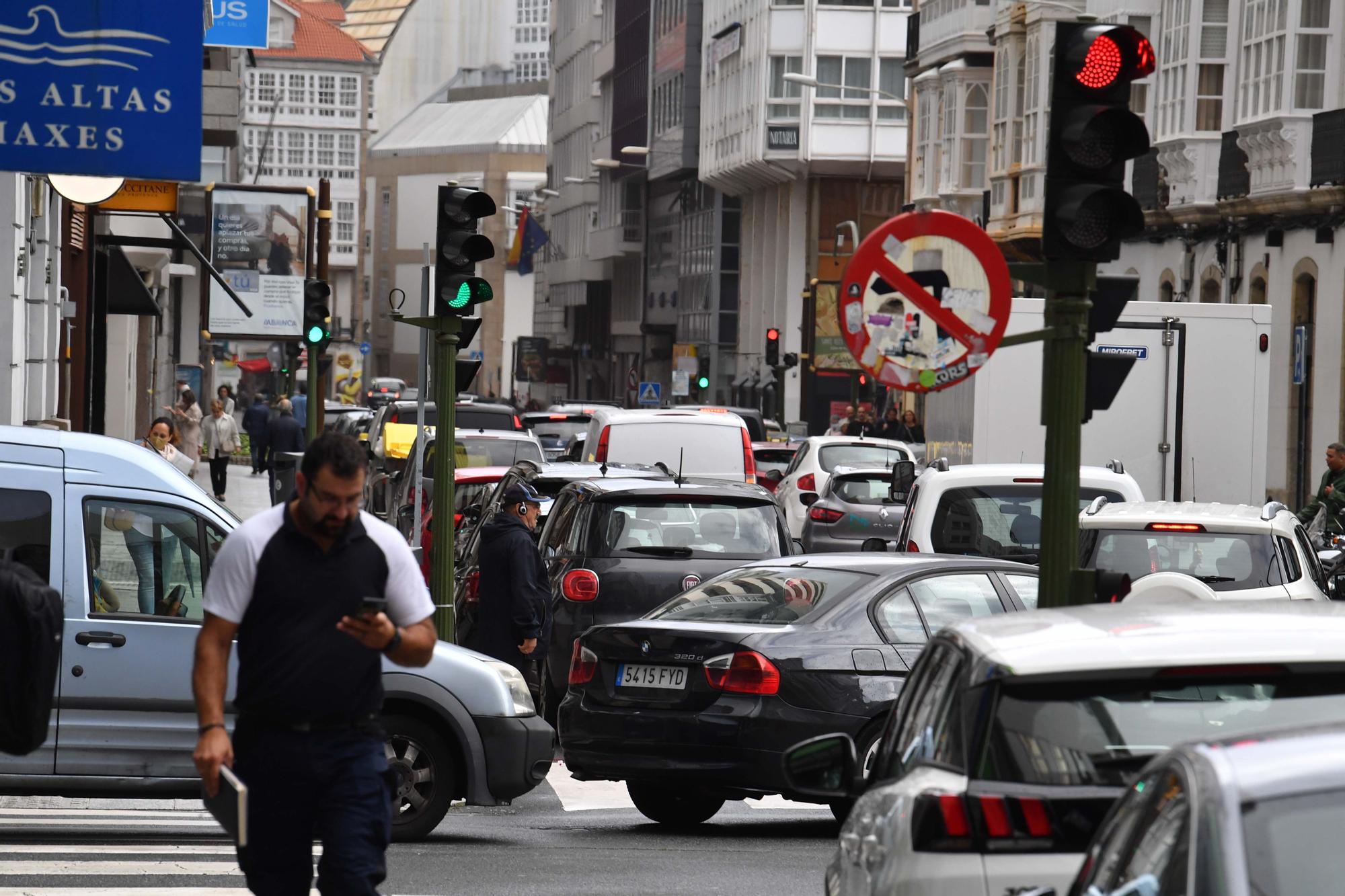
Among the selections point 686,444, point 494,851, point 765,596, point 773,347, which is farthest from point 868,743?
point 773,347

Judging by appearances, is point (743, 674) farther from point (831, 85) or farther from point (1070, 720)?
point (831, 85)

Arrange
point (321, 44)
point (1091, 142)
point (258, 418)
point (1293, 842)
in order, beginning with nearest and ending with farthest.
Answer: point (1293, 842)
point (1091, 142)
point (258, 418)
point (321, 44)

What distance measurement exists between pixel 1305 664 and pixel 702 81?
78.3 meters

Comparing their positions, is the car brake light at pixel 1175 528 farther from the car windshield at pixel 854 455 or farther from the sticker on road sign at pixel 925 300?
the car windshield at pixel 854 455

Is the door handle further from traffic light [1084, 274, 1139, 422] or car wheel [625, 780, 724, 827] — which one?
traffic light [1084, 274, 1139, 422]

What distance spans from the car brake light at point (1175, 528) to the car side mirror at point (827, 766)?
23.4ft

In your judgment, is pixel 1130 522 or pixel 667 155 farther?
pixel 667 155

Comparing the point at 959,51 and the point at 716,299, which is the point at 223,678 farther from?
the point at 716,299

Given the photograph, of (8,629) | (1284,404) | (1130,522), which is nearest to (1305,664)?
(8,629)

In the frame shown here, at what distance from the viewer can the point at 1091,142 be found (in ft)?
26.5

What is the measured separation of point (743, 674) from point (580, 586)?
4151mm

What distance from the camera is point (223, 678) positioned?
19.1 feet

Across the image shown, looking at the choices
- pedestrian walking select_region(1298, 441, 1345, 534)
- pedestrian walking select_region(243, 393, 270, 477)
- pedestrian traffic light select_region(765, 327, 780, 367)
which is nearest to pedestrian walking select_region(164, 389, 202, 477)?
pedestrian walking select_region(243, 393, 270, 477)

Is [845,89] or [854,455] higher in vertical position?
[845,89]
